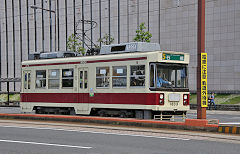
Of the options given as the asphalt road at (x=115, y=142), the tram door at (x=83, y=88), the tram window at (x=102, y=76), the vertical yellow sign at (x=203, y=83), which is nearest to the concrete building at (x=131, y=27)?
the tram door at (x=83, y=88)

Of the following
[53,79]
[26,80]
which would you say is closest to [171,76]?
[53,79]

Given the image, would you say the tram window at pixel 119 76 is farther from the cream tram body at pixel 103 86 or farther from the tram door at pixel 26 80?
the tram door at pixel 26 80

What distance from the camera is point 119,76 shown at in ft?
62.2

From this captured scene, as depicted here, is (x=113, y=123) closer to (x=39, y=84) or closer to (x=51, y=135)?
(x=51, y=135)

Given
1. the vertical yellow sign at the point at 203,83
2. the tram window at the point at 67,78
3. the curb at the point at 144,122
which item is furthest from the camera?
the tram window at the point at 67,78

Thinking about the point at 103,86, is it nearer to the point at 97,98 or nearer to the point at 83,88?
the point at 97,98

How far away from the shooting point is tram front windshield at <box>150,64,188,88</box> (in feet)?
58.3

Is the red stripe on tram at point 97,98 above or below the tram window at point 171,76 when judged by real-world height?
below

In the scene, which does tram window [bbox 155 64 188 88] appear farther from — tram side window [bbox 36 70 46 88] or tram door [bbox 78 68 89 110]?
tram side window [bbox 36 70 46 88]

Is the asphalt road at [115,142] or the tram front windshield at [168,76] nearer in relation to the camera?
the asphalt road at [115,142]

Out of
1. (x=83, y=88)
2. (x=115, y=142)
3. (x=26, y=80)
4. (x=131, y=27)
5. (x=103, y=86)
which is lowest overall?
(x=115, y=142)

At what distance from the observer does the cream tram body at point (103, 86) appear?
58.6ft

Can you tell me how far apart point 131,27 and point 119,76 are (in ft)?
118

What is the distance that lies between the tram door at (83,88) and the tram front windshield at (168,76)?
13.1 feet
